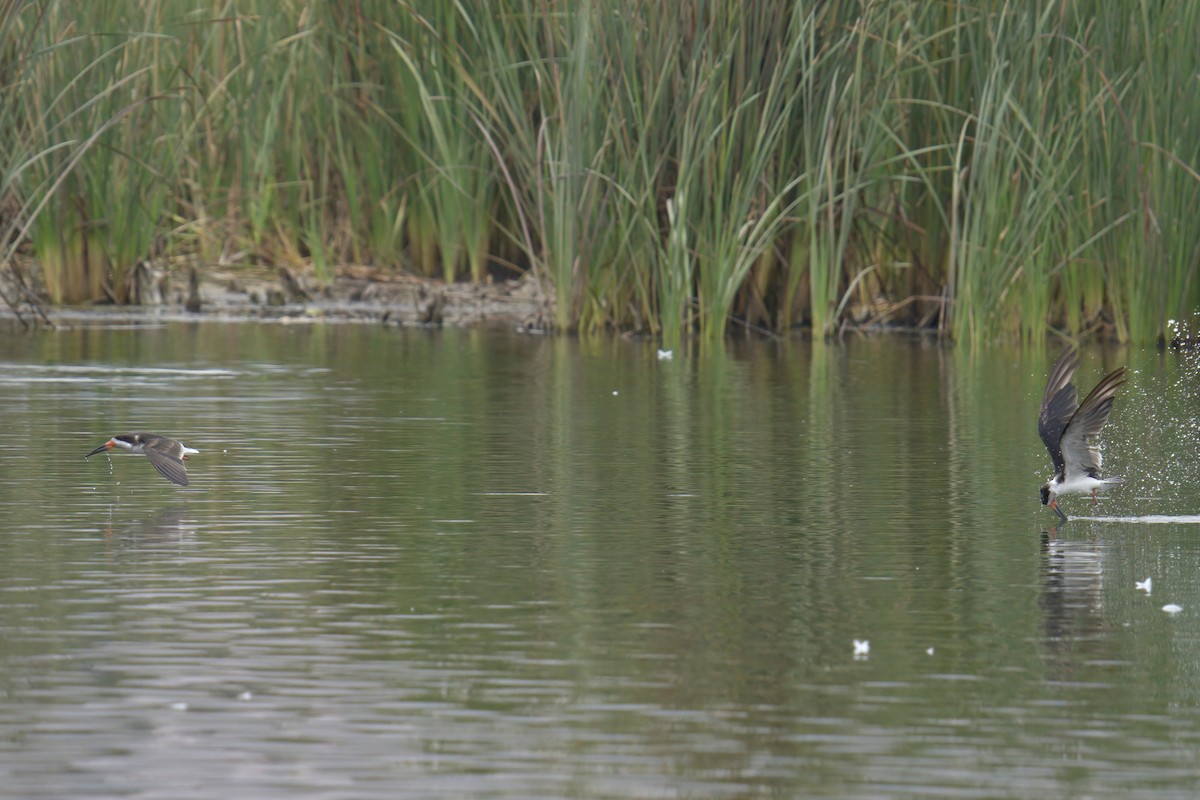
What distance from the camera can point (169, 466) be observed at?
30.5 feet

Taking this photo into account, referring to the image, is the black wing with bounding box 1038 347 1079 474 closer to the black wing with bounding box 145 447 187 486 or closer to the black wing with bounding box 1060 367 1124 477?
the black wing with bounding box 1060 367 1124 477

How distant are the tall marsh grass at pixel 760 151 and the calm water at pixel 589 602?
152 inches

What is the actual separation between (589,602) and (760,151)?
1046 centimetres

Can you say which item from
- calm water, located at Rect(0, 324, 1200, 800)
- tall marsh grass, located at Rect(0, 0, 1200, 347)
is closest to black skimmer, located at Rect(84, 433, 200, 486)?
calm water, located at Rect(0, 324, 1200, 800)

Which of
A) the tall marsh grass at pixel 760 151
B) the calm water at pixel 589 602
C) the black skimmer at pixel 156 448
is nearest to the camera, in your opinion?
the calm water at pixel 589 602

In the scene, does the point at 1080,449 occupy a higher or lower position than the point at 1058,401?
lower

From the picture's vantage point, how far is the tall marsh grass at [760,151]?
16891 mm

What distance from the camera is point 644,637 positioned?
6.43 meters

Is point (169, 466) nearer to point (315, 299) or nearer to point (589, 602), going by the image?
point (589, 602)

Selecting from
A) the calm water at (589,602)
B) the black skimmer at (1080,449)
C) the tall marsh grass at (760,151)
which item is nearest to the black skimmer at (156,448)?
the calm water at (589,602)

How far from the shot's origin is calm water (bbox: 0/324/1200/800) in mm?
5094

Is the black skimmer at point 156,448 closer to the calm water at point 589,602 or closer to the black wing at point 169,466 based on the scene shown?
the black wing at point 169,466

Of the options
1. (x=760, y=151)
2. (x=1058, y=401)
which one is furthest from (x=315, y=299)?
(x=1058, y=401)

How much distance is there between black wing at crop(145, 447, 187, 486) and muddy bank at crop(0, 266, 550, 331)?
968 cm
